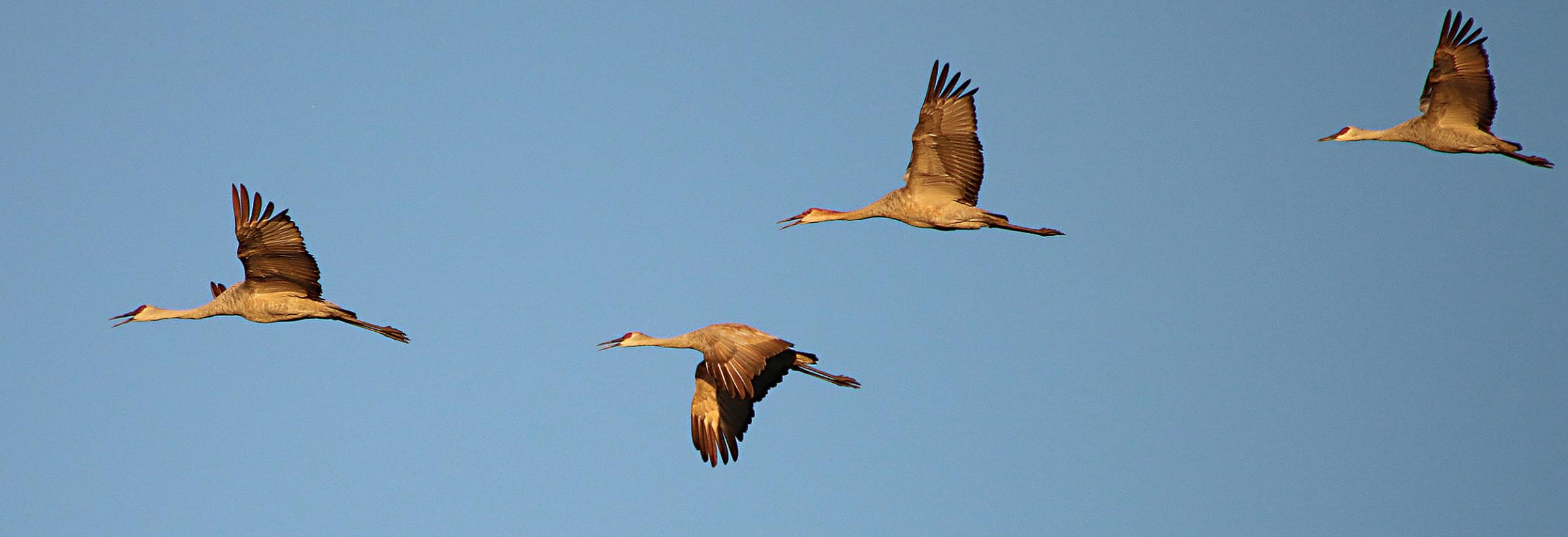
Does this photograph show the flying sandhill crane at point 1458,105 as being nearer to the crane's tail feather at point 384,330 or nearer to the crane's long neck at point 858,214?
the crane's long neck at point 858,214

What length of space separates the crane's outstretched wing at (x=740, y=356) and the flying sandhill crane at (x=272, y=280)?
433 centimetres

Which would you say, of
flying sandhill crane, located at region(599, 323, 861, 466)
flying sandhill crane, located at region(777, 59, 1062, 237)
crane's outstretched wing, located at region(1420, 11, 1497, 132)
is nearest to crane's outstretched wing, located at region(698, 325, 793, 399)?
flying sandhill crane, located at region(599, 323, 861, 466)

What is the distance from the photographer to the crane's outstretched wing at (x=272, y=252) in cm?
1883

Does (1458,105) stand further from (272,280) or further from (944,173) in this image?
(272,280)

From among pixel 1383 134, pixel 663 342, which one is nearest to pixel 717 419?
pixel 663 342

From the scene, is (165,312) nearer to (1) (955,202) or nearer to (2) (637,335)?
(2) (637,335)

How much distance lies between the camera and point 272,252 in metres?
19.2

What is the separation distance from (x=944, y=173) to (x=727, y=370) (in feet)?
13.5

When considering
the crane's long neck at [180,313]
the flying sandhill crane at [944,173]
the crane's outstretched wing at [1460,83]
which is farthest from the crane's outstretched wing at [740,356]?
the crane's outstretched wing at [1460,83]

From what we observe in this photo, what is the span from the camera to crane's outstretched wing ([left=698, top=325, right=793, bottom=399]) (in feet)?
60.3

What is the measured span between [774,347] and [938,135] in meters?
A: 3.63

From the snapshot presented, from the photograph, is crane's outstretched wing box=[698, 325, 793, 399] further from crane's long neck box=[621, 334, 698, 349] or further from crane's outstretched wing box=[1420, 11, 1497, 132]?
crane's outstretched wing box=[1420, 11, 1497, 132]

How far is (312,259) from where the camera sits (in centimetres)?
1950

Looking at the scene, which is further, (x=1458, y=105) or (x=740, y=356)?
(x=1458, y=105)
